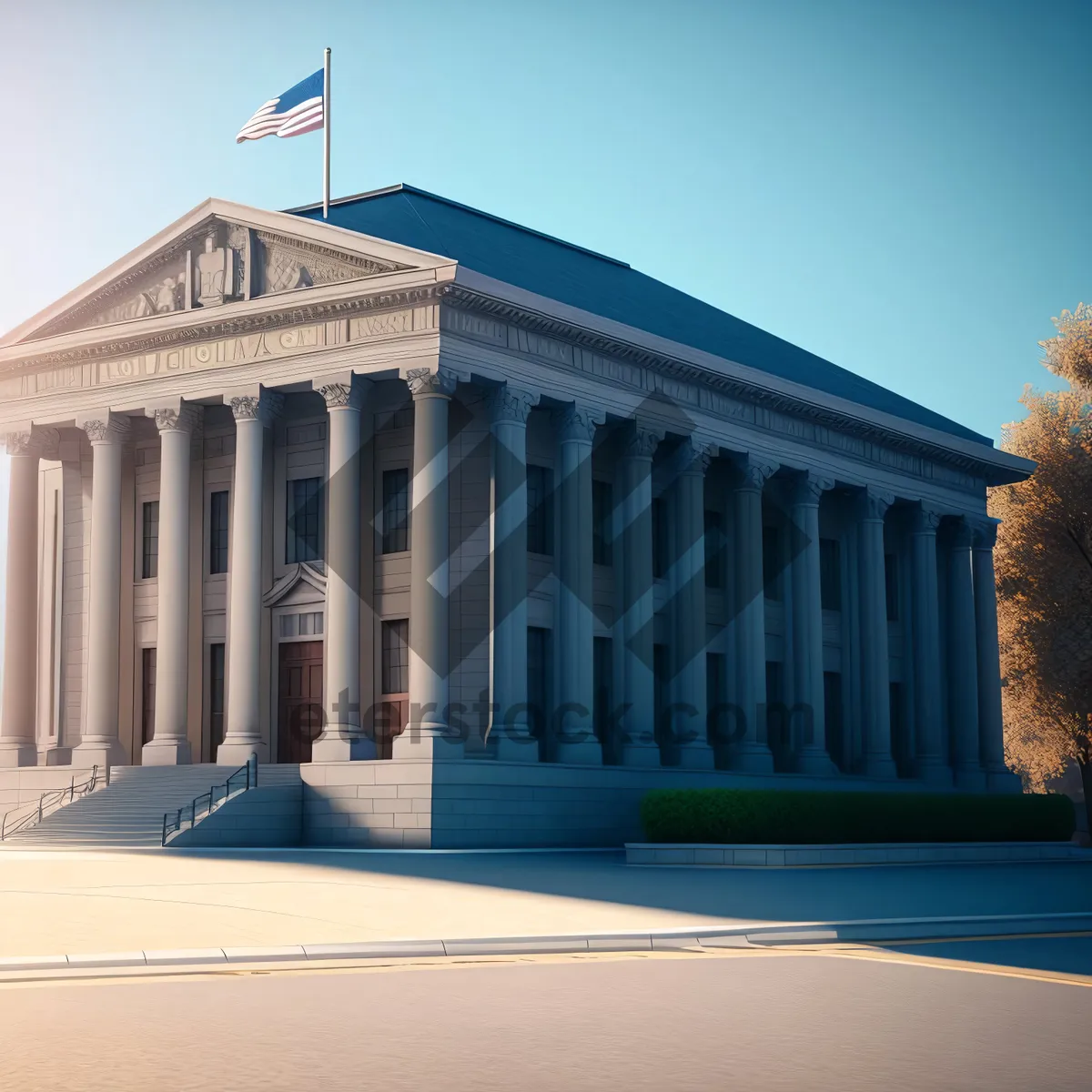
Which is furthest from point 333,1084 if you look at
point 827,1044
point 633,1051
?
point 827,1044

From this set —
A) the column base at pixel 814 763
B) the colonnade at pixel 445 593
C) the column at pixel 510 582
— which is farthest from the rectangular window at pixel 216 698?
the column base at pixel 814 763

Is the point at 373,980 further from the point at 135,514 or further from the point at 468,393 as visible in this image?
the point at 135,514

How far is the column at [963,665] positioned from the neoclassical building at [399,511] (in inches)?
292

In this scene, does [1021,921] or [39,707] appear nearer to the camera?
[1021,921]

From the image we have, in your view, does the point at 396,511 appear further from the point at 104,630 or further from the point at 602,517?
the point at 104,630

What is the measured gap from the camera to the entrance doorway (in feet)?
135

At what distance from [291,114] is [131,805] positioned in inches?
659

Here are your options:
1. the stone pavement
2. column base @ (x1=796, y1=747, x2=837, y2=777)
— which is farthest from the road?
column base @ (x1=796, y1=747, x2=837, y2=777)

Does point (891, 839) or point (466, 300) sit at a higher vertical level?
point (466, 300)

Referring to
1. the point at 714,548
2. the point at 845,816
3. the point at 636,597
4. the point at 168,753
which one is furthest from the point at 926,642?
the point at 168,753

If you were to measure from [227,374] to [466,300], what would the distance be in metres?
6.70

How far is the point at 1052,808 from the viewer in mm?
42094

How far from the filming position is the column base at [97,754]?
132 feet

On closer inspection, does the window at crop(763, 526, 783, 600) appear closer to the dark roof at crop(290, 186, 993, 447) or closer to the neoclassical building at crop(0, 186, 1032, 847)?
the neoclassical building at crop(0, 186, 1032, 847)
